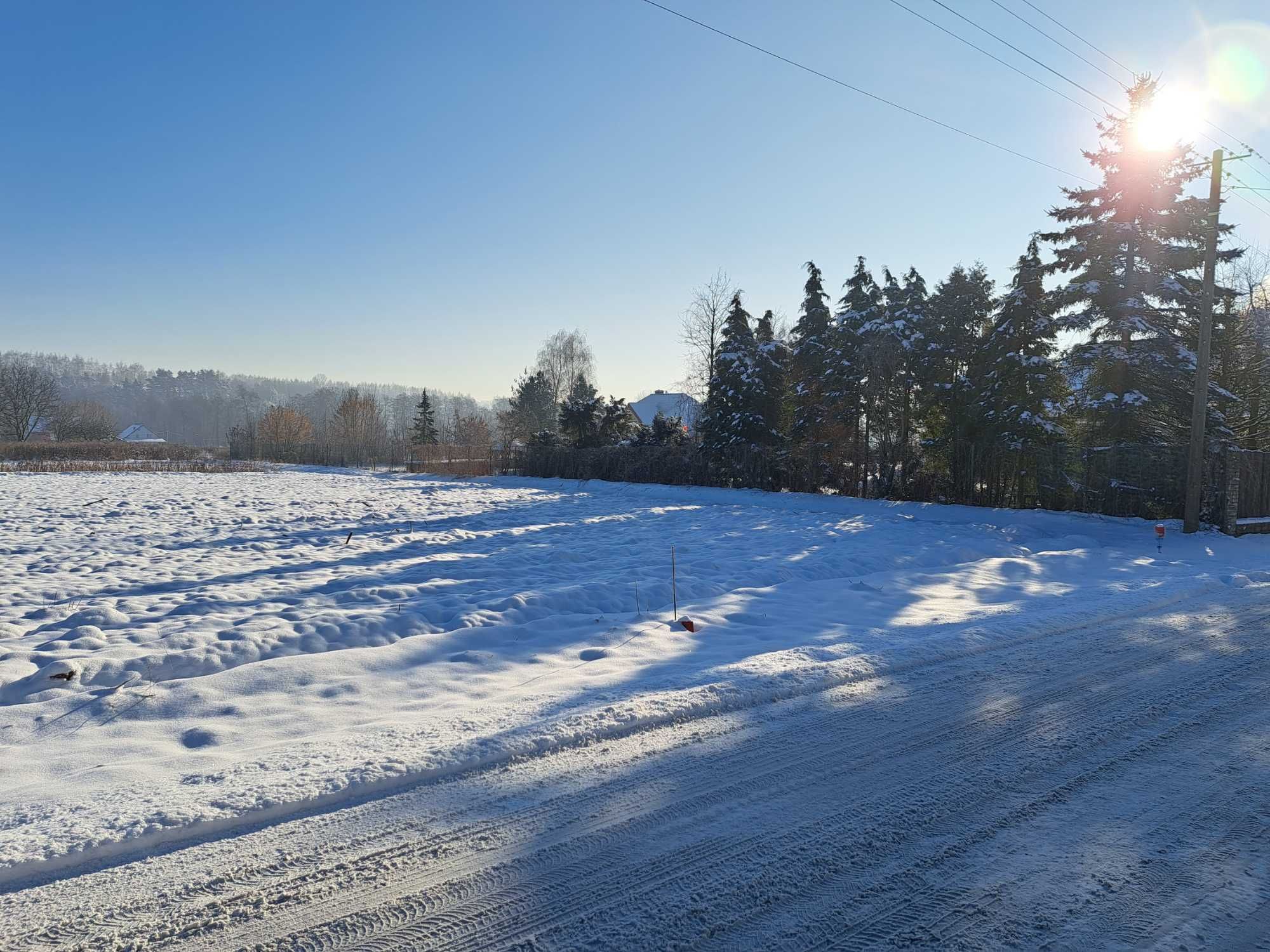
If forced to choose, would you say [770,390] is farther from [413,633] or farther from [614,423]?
[413,633]

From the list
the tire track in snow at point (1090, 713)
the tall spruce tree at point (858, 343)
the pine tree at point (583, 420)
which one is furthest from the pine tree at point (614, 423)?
the tire track in snow at point (1090, 713)

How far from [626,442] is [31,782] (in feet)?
87.7

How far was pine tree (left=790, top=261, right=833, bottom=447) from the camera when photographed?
2462cm

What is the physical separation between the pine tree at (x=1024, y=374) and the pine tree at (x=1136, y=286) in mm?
633

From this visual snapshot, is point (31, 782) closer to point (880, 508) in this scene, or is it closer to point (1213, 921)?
point (1213, 921)

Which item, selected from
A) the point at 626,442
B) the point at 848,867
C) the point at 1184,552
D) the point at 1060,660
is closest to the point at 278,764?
the point at 848,867

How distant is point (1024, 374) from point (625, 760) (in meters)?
18.2

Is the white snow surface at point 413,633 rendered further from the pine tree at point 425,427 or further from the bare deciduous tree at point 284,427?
the bare deciduous tree at point 284,427

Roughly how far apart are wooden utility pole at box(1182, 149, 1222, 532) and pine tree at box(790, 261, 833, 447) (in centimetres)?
1132

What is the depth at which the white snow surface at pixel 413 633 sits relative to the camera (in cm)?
348

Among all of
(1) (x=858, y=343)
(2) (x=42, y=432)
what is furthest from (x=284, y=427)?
(1) (x=858, y=343)

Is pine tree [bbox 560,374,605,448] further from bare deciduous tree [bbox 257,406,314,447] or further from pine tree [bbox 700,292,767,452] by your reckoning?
bare deciduous tree [bbox 257,406,314,447]

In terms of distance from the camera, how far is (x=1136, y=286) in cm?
1708

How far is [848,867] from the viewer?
265 cm
